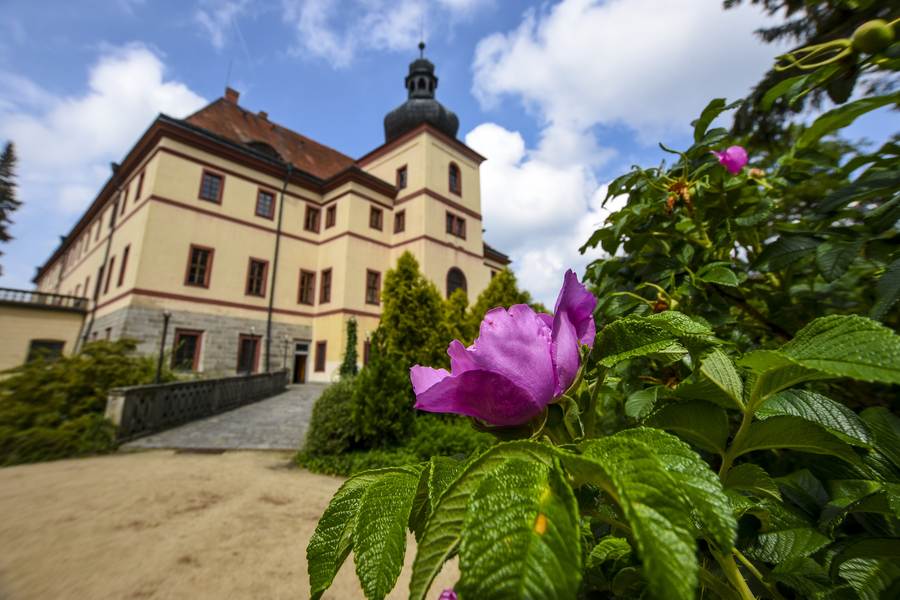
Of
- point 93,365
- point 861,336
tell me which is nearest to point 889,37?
point 861,336

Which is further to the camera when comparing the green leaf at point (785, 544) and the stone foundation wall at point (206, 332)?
the stone foundation wall at point (206, 332)

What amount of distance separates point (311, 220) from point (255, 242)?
3790mm

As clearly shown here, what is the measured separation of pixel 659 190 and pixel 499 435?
1217 millimetres

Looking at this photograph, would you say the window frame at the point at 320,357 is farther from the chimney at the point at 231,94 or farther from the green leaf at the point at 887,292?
the green leaf at the point at 887,292

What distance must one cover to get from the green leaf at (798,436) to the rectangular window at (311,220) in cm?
2364

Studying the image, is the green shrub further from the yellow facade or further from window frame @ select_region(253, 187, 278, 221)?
window frame @ select_region(253, 187, 278, 221)

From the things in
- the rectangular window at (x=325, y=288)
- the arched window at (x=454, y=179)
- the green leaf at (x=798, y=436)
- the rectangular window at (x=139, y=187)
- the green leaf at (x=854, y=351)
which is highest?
the arched window at (x=454, y=179)

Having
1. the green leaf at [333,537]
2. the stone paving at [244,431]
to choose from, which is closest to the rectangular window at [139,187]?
the stone paving at [244,431]

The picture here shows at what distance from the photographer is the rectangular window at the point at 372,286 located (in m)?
21.5

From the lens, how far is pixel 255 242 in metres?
19.7

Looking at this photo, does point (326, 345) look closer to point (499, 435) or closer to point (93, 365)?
point (93, 365)

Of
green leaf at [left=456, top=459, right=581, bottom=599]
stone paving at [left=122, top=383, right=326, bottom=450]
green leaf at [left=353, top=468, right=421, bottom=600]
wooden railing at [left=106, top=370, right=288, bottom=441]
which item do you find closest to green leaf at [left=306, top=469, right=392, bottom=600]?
green leaf at [left=353, top=468, right=421, bottom=600]

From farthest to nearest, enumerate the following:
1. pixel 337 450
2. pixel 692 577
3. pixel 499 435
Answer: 1. pixel 337 450
2. pixel 499 435
3. pixel 692 577

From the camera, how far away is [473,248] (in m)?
25.0
